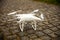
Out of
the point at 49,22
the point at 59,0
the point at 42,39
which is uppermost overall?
the point at 59,0

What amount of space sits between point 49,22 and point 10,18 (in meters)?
1.98

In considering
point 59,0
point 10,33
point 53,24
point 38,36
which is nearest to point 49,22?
point 53,24

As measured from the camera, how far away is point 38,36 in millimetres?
4234

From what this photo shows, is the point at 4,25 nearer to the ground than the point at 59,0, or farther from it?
nearer to the ground

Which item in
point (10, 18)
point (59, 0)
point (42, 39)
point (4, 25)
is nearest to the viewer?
point (42, 39)

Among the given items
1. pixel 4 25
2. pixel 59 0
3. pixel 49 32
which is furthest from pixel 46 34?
pixel 59 0

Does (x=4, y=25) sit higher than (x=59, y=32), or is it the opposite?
(x=4, y=25)

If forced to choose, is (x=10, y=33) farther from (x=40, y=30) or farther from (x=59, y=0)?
(x=59, y=0)

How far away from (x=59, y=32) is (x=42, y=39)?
85cm

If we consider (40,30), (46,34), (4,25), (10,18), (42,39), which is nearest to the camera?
(42,39)

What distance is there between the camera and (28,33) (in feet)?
14.5

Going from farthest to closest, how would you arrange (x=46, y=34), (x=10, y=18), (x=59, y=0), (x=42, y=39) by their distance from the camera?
1. (x=59, y=0)
2. (x=10, y=18)
3. (x=46, y=34)
4. (x=42, y=39)

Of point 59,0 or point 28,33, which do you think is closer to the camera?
point 28,33

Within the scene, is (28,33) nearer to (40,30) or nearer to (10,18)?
(40,30)
